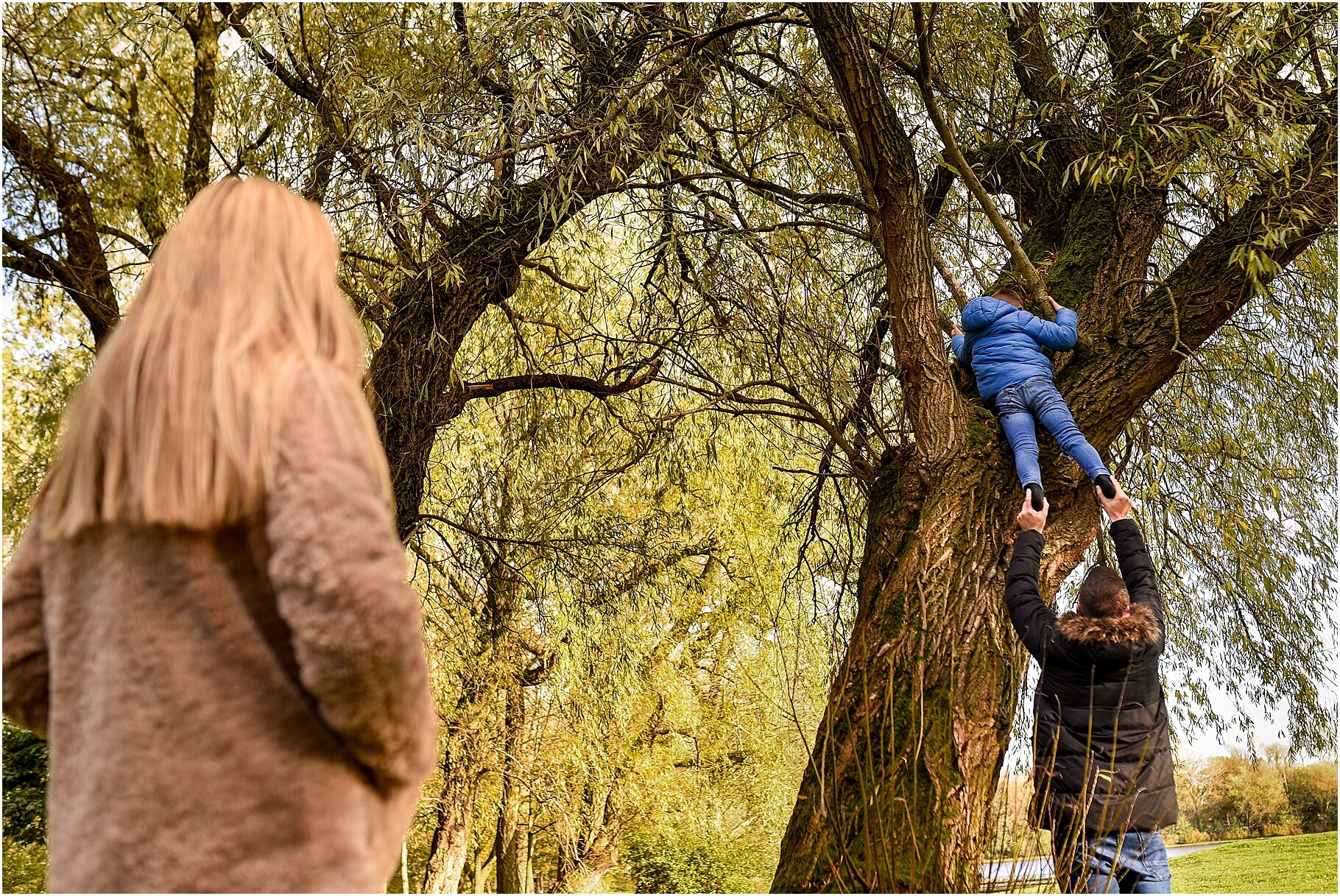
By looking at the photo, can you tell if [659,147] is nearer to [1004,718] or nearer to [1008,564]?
[1008,564]

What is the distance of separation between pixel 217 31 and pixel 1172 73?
5452 mm

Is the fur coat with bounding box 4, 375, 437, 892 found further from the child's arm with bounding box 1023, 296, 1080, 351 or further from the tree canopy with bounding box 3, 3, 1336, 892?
the child's arm with bounding box 1023, 296, 1080, 351

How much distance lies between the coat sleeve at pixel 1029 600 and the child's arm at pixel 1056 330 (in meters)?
0.94

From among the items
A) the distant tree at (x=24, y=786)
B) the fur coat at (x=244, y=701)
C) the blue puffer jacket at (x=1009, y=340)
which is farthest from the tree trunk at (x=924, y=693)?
the distant tree at (x=24, y=786)

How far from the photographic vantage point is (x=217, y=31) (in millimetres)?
6371

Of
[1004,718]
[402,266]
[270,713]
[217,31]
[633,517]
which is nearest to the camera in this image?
[270,713]

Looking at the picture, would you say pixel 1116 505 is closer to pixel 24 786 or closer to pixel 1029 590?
pixel 1029 590

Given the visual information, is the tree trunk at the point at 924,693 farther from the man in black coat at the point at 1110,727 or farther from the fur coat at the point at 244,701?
the fur coat at the point at 244,701

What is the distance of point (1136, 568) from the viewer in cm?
332

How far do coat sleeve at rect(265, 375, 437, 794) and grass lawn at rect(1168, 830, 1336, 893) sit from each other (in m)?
8.20

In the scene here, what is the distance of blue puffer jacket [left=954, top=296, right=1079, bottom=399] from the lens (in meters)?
4.15

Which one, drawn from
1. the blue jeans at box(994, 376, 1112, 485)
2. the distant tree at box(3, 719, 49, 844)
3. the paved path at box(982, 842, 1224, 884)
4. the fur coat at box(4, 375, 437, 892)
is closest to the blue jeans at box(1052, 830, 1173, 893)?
the paved path at box(982, 842, 1224, 884)

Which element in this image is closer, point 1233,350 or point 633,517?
point 1233,350

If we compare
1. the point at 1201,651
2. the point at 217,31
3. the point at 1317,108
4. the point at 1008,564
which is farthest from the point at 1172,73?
the point at 217,31
